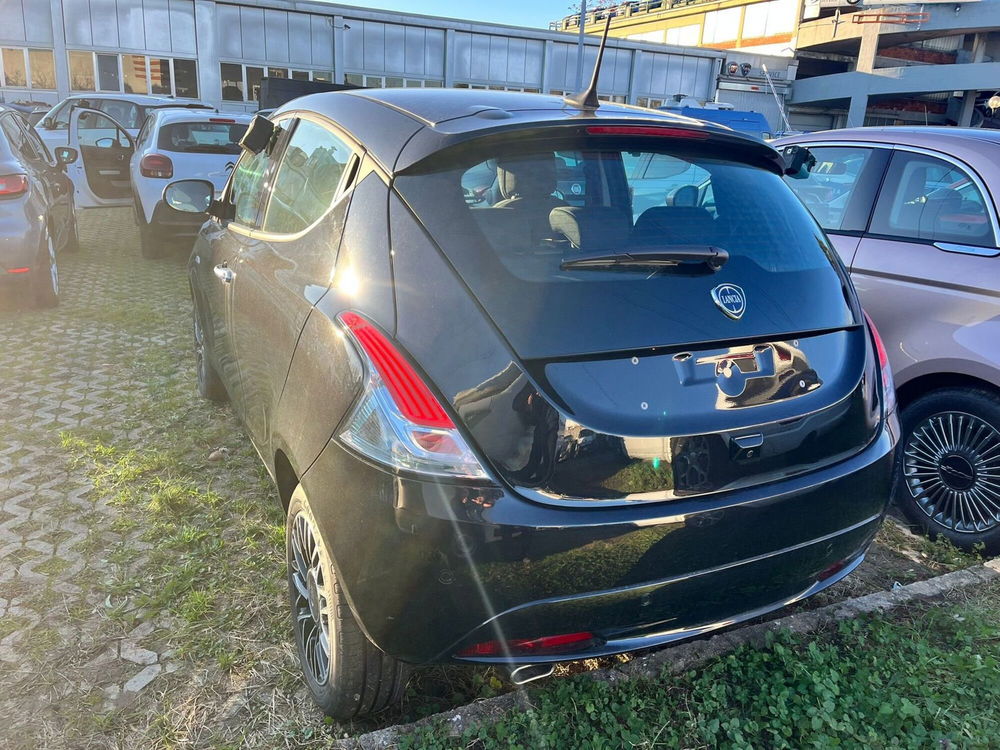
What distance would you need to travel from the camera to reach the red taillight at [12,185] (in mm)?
5668

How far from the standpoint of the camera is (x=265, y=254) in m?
2.75

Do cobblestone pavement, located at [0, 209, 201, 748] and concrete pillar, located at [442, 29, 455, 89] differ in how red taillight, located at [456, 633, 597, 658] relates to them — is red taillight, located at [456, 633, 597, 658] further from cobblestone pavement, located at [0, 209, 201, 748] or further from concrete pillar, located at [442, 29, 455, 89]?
concrete pillar, located at [442, 29, 455, 89]

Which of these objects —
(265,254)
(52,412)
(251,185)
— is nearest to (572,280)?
(265,254)

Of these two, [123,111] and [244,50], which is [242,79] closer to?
[244,50]

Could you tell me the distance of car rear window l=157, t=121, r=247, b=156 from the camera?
851 centimetres

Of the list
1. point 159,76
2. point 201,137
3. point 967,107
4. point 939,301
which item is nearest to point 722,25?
point 967,107

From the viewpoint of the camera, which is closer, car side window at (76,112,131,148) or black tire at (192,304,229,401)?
black tire at (192,304,229,401)

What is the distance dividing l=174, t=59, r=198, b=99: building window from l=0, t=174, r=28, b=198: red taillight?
23.1 m

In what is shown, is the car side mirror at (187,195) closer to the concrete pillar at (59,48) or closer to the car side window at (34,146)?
the car side window at (34,146)

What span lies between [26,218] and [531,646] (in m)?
5.81

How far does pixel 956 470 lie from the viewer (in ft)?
10.8

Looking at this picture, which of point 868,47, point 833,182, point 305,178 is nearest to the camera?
point 305,178

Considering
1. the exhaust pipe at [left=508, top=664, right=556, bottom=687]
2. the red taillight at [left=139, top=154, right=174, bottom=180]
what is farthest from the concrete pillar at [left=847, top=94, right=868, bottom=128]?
the exhaust pipe at [left=508, top=664, right=556, bottom=687]

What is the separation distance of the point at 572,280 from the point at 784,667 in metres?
1.47
